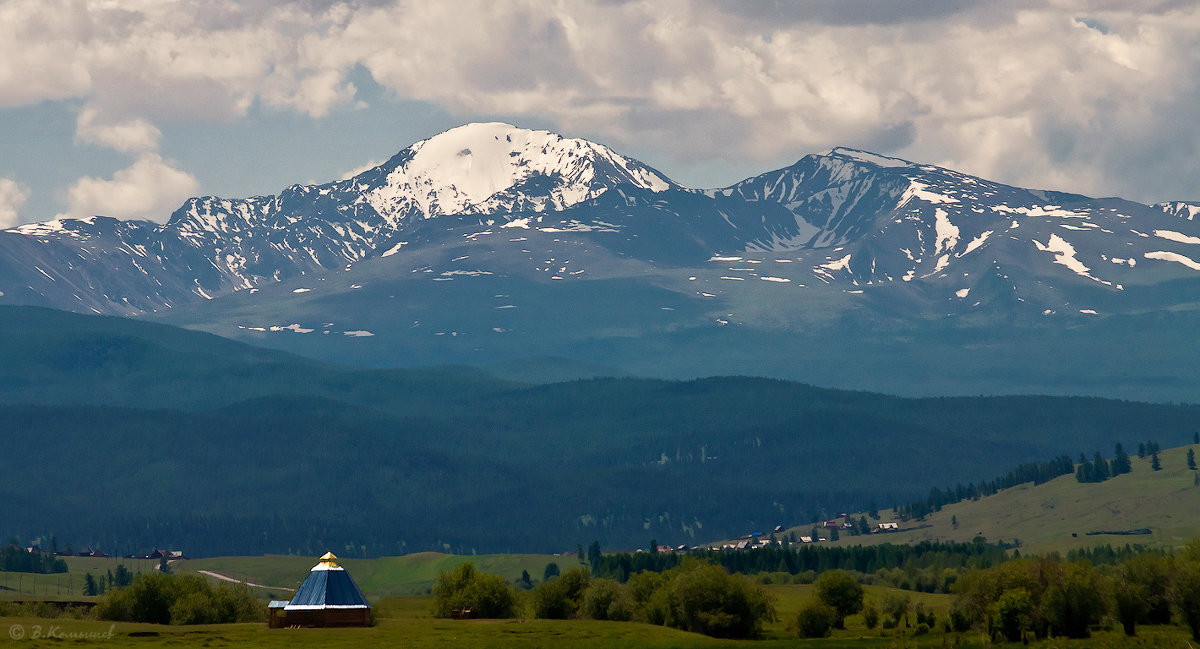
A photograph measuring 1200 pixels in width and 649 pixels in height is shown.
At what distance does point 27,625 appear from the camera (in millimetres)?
135750

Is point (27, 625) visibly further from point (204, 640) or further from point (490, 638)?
point (490, 638)

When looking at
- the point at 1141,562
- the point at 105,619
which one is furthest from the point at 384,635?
the point at 1141,562

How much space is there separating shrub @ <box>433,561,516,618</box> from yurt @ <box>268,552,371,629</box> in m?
21.7

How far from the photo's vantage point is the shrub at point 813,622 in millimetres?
166625


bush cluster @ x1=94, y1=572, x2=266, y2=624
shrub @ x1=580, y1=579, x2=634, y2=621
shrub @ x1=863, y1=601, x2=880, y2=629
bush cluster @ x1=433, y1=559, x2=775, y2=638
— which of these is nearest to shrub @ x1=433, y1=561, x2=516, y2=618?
bush cluster @ x1=433, y1=559, x2=775, y2=638

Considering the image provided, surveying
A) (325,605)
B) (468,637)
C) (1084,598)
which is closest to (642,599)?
(468,637)

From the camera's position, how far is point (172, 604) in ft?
520

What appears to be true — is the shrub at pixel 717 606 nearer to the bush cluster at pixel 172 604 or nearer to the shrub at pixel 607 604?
the shrub at pixel 607 604

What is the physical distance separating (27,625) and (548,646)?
3906 centimetres

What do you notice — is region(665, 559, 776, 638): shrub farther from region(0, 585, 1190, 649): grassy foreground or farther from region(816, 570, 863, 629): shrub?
region(816, 570, 863, 629): shrub

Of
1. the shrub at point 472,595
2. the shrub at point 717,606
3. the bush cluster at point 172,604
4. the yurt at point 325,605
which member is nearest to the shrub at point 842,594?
the shrub at point 717,606

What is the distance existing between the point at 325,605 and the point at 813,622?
154ft

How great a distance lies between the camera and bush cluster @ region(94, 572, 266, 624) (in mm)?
156625

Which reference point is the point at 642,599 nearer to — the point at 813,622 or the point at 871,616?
the point at 813,622
